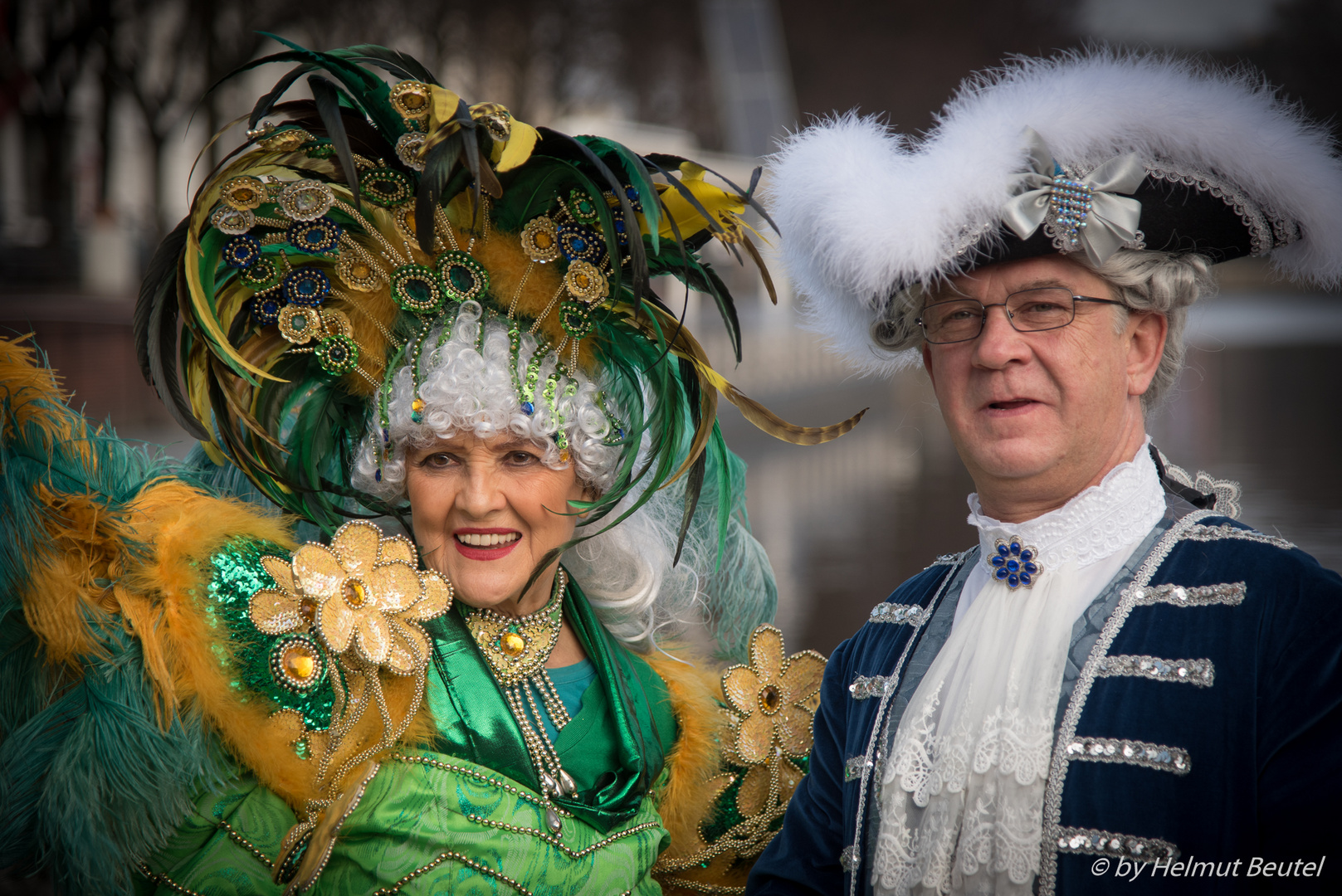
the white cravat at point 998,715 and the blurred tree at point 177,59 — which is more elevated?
the blurred tree at point 177,59

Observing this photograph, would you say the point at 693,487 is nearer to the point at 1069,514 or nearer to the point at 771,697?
the point at 771,697

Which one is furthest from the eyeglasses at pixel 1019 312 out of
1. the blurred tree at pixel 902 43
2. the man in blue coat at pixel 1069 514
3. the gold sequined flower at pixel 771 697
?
the blurred tree at pixel 902 43

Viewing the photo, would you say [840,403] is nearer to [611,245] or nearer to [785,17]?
[611,245]

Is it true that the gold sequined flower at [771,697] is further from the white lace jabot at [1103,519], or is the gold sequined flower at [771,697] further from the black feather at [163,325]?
the black feather at [163,325]

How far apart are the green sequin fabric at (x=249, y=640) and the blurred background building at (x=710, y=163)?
39 cm

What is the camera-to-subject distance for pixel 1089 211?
177cm

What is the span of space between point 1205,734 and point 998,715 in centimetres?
31

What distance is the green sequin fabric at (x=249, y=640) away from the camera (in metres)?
1.93

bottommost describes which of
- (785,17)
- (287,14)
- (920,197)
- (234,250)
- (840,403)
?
(840,403)

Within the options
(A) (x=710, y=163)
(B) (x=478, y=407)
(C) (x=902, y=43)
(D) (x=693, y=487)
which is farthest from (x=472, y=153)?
(C) (x=902, y=43)

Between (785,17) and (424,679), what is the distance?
3584 cm

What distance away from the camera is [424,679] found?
2043mm

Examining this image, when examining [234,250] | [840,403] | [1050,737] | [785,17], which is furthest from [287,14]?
[785,17]

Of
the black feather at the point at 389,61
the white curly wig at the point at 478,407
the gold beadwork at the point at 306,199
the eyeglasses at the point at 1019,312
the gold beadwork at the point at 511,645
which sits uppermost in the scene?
the black feather at the point at 389,61
